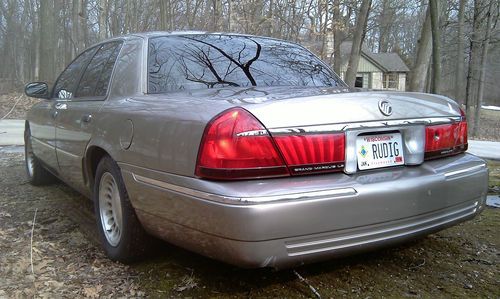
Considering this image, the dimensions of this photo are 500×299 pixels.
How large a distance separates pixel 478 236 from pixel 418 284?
1.10m

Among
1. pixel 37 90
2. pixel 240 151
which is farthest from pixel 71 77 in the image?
pixel 240 151

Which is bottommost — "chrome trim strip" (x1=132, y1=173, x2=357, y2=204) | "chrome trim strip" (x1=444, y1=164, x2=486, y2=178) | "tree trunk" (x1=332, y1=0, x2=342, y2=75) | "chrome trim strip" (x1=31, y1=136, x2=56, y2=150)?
"chrome trim strip" (x1=31, y1=136, x2=56, y2=150)

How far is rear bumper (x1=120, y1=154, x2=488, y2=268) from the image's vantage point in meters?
2.12

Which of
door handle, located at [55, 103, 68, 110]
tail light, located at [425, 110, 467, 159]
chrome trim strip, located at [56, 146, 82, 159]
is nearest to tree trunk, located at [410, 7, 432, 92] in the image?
tail light, located at [425, 110, 467, 159]

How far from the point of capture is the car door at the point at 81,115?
3529mm

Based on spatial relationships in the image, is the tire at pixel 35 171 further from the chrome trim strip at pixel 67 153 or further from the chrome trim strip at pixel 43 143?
the chrome trim strip at pixel 67 153

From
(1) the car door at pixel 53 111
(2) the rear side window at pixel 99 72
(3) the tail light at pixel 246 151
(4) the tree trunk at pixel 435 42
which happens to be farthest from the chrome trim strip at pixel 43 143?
(4) the tree trunk at pixel 435 42

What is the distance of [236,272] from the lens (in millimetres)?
2857

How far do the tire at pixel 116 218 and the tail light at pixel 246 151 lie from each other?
861mm

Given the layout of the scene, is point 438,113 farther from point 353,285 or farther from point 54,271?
point 54,271

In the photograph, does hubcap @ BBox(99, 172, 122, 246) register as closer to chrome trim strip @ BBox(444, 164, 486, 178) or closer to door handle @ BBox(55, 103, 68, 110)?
door handle @ BBox(55, 103, 68, 110)

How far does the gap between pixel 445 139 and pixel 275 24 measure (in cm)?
2050

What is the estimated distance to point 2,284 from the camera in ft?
9.23

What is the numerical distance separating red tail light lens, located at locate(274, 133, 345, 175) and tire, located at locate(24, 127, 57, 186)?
3795mm
